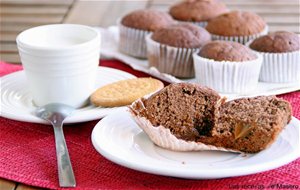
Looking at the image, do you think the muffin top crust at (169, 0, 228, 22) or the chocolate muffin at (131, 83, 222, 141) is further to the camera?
the muffin top crust at (169, 0, 228, 22)

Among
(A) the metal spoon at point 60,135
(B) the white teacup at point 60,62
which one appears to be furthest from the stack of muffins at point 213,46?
(A) the metal spoon at point 60,135

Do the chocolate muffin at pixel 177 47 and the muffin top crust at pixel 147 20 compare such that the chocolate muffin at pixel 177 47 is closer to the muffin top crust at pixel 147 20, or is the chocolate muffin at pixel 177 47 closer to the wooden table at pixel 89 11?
the muffin top crust at pixel 147 20

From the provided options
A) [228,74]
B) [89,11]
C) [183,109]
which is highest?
[183,109]

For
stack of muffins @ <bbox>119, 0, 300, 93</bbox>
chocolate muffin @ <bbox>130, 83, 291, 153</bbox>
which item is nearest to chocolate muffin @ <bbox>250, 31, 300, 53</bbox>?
stack of muffins @ <bbox>119, 0, 300, 93</bbox>

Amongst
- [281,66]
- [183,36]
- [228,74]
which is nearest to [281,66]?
[281,66]

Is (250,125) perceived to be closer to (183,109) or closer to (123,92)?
(183,109)

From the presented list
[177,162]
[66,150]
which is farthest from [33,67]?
[177,162]

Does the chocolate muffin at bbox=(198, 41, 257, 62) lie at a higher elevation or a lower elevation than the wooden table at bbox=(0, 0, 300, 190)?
higher

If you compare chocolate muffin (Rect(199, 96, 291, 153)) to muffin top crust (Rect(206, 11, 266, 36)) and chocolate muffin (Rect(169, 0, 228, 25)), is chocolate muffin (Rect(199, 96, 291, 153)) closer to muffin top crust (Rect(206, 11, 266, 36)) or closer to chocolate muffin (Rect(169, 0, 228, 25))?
muffin top crust (Rect(206, 11, 266, 36))
